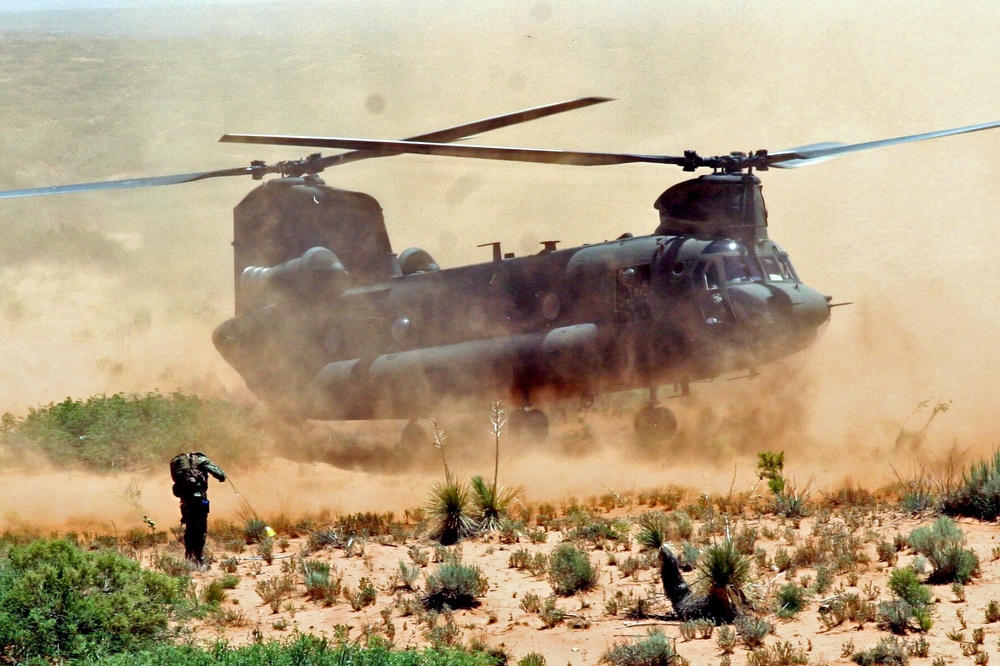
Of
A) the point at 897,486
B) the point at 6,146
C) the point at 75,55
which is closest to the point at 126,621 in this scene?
the point at 897,486

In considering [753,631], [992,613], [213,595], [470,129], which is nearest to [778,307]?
[470,129]

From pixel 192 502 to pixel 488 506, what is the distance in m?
3.28

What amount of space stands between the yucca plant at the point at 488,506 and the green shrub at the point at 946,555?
455 centimetres

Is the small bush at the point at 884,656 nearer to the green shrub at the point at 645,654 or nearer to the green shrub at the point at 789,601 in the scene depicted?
the green shrub at the point at 789,601

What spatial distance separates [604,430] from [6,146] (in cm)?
4417

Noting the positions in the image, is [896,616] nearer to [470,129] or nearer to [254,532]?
[254,532]

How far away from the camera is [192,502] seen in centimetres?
1269

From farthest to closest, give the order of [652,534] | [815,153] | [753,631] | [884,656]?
[815,153] → [652,534] → [753,631] → [884,656]

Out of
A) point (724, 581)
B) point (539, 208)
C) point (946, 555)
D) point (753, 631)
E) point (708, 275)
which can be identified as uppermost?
point (539, 208)

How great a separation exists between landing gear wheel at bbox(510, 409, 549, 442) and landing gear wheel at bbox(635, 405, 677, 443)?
137 cm

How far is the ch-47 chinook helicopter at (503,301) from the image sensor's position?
600 inches

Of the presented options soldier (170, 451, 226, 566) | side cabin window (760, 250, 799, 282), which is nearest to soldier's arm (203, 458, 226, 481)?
soldier (170, 451, 226, 566)

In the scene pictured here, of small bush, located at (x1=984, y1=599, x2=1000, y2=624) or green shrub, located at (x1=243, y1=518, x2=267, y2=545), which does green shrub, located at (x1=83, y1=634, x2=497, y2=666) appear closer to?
small bush, located at (x1=984, y1=599, x2=1000, y2=624)

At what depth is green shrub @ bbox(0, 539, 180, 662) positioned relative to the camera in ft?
29.5
